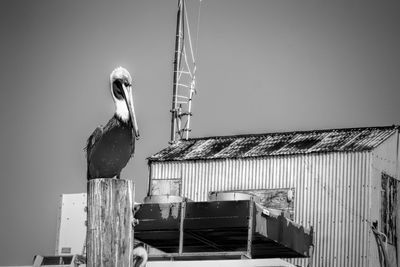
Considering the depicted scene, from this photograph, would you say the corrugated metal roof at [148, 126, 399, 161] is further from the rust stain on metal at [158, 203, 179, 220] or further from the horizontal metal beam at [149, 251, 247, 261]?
the rust stain on metal at [158, 203, 179, 220]

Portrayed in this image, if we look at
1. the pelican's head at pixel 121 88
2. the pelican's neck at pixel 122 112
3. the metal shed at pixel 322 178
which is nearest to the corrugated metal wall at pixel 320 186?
the metal shed at pixel 322 178

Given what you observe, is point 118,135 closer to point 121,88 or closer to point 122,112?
point 122,112

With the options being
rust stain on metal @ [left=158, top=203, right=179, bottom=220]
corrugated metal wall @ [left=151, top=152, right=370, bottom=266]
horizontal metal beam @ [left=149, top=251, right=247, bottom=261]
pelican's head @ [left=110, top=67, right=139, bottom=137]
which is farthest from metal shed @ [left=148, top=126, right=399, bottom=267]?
pelican's head @ [left=110, top=67, right=139, bottom=137]

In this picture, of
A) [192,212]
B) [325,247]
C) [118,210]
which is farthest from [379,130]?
[118,210]

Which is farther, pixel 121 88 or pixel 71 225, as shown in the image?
pixel 71 225

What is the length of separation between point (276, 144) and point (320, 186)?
111 inches

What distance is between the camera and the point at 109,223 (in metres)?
14.3

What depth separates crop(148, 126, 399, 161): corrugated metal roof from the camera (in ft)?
127

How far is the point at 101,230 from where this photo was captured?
46.9ft

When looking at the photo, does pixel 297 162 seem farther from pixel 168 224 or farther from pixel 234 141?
pixel 168 224

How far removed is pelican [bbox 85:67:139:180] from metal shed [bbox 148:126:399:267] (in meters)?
18.9

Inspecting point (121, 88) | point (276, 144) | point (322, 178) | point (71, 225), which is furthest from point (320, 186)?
point (121, 88)

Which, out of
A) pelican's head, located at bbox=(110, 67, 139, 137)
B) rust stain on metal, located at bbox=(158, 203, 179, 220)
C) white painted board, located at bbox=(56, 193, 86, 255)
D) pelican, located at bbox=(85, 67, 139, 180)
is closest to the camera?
pelican, located at bbox=(85, 67, 139, 180)

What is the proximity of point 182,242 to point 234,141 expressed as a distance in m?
10.8
